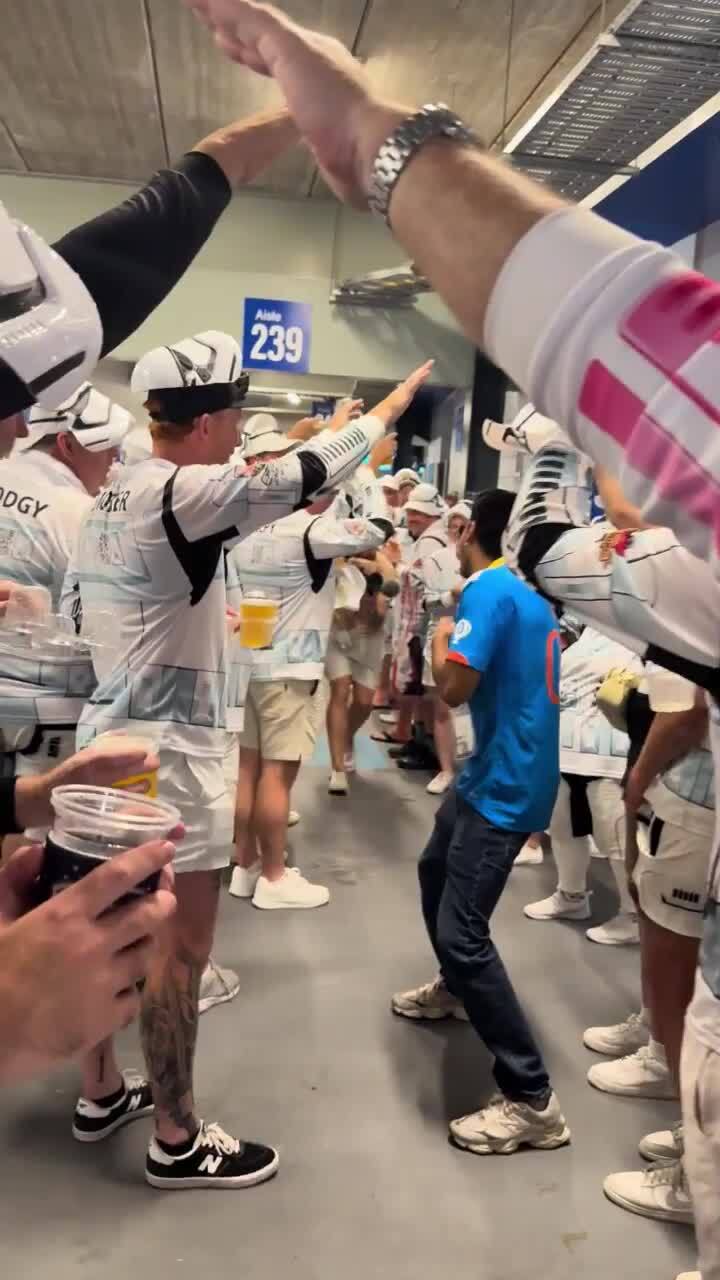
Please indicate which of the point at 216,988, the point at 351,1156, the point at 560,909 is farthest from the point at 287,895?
the point at 351,1156

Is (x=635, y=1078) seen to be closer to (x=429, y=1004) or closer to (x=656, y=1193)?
(x=656, y=1193)

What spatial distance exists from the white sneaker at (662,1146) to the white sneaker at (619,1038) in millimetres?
473

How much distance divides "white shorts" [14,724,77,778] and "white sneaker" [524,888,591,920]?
2306 millimetres

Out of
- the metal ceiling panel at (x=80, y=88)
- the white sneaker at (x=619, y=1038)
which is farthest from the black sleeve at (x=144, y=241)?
the metal ceiling panel at (x=80, y=88)

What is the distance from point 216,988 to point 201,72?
615cm

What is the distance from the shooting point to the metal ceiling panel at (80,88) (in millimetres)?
5879

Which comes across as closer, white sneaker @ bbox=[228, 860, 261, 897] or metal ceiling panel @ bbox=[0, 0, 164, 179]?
white sneaker @ bbox=[228, 860, 261, 897]

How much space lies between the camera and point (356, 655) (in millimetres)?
6121

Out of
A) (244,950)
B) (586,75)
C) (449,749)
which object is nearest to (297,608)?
(244,950)

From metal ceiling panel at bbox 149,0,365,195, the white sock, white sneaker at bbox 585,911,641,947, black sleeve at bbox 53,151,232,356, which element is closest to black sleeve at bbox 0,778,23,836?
black sleeve at bbox 53,151,232,356

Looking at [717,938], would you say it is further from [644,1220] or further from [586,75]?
[586,75]

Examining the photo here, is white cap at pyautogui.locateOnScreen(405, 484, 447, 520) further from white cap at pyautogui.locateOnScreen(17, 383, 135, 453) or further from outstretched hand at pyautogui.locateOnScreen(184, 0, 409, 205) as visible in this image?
outstretched hand at pyautogui.locateOnScreen(184, 0, 409, 205)

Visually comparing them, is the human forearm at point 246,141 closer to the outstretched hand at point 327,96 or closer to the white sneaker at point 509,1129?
the outstretched hand at point 327,96

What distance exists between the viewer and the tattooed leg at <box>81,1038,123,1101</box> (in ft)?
8.13
